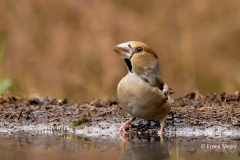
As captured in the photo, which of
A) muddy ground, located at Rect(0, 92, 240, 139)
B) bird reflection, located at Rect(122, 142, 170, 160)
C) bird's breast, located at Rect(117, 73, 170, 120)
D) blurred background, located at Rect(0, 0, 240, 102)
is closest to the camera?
bird reflection, located at Rect(122, 142, 170, 160)

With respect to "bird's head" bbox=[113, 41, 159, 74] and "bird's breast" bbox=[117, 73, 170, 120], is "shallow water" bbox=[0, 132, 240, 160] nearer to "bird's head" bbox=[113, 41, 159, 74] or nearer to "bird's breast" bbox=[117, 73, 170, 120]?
"bird's breast" bbox=[117, 73, 170, 120]

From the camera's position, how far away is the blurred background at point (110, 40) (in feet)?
34.5

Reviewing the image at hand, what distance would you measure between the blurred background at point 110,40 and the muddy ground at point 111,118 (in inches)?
137

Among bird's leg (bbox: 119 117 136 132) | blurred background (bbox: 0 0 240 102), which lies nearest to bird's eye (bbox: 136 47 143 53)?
bird's leg (bbox: 119 117 136 132)

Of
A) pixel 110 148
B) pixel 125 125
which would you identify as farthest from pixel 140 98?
pixel 110 148

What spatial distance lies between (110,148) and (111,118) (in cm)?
121

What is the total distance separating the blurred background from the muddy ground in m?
3.48

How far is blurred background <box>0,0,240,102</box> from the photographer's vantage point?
10.5 metres

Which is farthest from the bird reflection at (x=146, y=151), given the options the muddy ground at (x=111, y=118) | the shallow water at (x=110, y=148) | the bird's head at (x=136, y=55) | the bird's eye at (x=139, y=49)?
the bird's eye at (x=139, y=49)

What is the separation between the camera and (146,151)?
15.5ft

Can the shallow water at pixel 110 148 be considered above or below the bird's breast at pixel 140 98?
below

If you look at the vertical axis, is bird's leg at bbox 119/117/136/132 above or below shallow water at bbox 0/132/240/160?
above

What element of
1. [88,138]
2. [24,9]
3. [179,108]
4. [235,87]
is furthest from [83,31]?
[88,138]

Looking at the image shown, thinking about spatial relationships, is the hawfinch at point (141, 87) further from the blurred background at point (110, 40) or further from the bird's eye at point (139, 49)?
the blurred background at point (110, 40)
